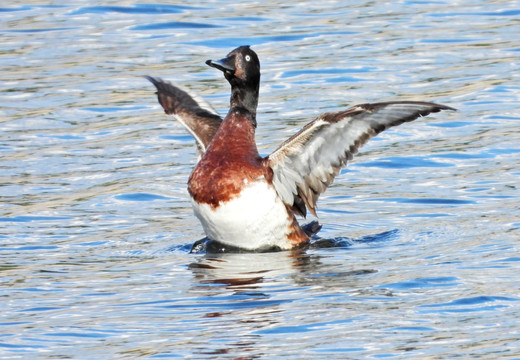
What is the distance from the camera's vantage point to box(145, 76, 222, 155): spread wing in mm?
10266

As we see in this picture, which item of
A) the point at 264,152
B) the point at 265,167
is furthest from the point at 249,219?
the point at 264,152

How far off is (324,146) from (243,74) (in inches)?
36.3

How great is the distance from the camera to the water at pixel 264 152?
680 cm

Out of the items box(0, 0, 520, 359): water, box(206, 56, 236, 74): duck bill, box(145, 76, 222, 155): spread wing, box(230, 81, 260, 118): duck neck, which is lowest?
box(0, 0, 520, 359): water

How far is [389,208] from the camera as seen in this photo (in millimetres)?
10352

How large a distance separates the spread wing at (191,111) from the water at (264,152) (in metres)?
0.75

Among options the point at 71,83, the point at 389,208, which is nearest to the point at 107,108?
the point at 71,83

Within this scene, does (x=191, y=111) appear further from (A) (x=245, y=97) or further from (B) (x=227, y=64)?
(B) (x=227, y=64)

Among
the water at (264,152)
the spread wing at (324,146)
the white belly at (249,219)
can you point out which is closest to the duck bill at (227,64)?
the spread wing at (324,146)

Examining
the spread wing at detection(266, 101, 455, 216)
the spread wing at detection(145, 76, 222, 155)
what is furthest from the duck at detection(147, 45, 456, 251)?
the spread wing at detection(145, 76, 222, 155)

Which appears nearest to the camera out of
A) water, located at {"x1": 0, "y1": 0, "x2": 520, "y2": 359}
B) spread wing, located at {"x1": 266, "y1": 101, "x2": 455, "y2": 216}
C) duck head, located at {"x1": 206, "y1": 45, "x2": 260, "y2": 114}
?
water, located at {"x1": 0, "y1": 0, "x2": 520, "y2": 359}

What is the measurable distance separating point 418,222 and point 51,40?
8279 mm

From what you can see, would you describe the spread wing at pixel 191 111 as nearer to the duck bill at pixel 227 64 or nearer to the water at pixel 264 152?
the water at pixel 264 152

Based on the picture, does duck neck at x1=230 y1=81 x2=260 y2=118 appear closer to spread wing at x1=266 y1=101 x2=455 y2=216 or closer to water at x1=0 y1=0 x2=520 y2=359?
spread wing at x1=266 y1=101 x2=455 y2=216
